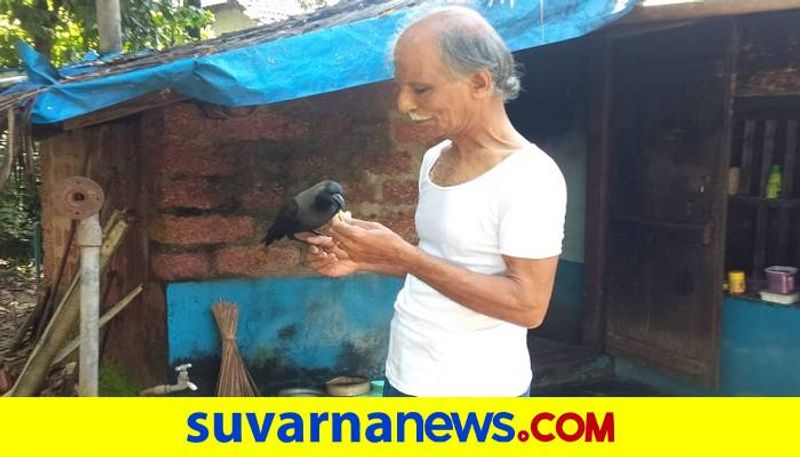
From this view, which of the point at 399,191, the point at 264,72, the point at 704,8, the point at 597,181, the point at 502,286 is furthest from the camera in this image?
the point at 597,181

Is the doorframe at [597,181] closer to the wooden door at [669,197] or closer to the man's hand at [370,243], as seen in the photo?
the wooden door at [669,197]

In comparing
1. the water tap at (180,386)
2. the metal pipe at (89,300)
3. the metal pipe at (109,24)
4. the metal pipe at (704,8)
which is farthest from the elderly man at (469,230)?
the metal pipe at (109,24)

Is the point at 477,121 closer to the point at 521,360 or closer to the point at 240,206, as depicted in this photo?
the point at 521,360

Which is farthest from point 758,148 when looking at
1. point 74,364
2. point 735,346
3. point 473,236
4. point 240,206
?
point 74,364

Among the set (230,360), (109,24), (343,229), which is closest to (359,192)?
(230,360)

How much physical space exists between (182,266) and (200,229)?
7.1 inches

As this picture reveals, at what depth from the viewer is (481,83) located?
159 centimetres

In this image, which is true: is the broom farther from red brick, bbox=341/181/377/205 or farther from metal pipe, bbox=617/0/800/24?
metal pipe, bbox=617/0/800/24

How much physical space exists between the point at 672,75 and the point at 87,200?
3.16m

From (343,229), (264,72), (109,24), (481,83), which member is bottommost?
(343,229)

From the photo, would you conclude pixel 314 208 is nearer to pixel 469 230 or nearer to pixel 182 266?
pixel 469 230

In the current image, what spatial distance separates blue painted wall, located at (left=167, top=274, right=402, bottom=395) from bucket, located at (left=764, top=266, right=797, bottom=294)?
2015 millimetres

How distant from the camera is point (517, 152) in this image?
5.10 feet

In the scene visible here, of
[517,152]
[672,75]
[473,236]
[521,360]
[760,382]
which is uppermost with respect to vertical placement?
[672,75]
